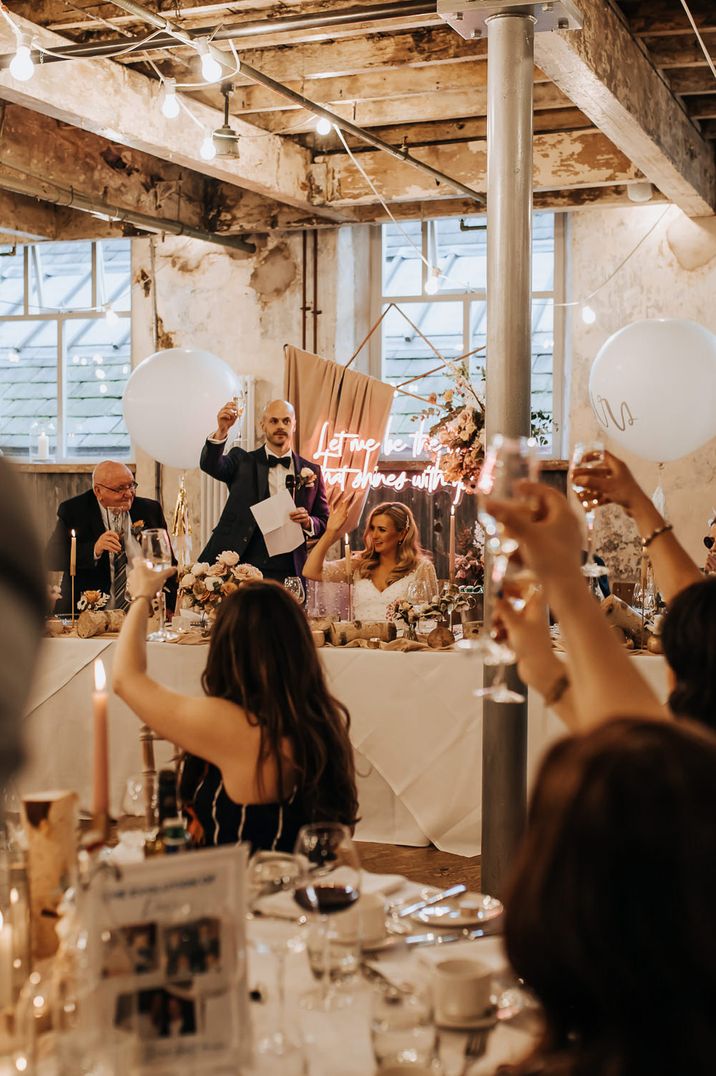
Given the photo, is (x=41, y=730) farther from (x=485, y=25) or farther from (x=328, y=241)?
(x=328, y=241)

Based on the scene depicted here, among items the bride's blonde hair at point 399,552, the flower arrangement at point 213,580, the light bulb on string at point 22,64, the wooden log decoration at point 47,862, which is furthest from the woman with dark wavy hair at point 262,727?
the bride's blonde hair at point 399,552

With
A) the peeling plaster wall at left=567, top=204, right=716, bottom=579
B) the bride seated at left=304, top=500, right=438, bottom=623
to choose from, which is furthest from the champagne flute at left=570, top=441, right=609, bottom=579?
the peeling plaster wall at left=567, top=204, right=716, bottom=579

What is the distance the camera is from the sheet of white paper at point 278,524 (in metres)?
5.95

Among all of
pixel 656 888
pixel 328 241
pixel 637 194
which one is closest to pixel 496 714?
pixel 656 888

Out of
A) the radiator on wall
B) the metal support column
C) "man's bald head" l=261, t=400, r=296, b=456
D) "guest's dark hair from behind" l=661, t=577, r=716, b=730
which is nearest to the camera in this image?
"guest's dark hair from behind" l=661, t=577, r=716, b=730

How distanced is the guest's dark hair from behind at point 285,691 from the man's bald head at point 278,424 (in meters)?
3.34

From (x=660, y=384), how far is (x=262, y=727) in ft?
14.5

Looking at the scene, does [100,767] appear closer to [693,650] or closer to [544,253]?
[693,650]

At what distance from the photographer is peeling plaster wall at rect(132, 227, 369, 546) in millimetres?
8977

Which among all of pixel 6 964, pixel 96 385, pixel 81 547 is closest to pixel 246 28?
pixel 81 547

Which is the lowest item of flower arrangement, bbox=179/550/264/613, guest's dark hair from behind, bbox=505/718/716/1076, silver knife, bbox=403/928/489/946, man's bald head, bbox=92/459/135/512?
silver knife, bbox=403/928/489/946

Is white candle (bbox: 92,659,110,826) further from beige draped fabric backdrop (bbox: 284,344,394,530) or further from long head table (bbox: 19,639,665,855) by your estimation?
beige draped fabric backdrop (bbox: 284,344,394,530)

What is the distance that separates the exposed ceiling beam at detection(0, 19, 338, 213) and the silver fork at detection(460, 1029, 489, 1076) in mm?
4517

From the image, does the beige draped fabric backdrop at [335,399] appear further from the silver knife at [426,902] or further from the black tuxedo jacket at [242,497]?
the silver knife at [426,902]
